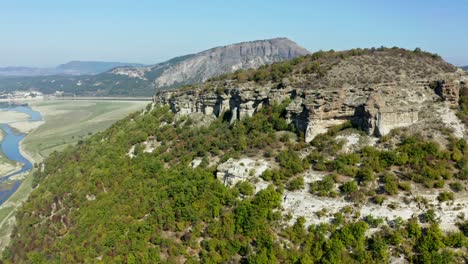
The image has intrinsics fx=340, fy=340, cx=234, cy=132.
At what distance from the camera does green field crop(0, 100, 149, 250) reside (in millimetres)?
60975

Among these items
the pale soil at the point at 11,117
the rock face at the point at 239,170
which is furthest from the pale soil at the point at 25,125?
the rock face at the point at 239,170

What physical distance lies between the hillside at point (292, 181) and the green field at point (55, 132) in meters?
16.4

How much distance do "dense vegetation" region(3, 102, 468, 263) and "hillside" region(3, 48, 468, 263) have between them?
0.37ft

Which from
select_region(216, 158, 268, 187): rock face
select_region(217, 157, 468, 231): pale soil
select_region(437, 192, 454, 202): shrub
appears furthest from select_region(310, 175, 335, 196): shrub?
select_region(437, 192, 454, 202): shrub

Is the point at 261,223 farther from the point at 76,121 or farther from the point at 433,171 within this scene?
the point at 76,121

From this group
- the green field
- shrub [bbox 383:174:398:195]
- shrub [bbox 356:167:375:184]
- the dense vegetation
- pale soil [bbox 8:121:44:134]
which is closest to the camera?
the dense vegetation

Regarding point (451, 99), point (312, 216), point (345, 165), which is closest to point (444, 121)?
point (451, 99)

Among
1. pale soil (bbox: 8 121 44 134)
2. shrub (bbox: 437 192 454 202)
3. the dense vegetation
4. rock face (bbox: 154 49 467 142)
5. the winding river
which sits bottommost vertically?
the winding river

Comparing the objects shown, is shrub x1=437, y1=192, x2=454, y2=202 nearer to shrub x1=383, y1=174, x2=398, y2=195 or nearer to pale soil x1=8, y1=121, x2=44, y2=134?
shrub x1=383, y1=174, x2=398, y2=195

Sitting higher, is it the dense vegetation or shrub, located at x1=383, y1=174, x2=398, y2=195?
shrub, located at x1=383, y1=174, x2=398, y2=195

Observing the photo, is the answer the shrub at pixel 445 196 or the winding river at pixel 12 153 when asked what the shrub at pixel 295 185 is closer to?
the shrub at pixel 445 196

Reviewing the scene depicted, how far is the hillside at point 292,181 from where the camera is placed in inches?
910

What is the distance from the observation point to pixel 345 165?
91.4ft

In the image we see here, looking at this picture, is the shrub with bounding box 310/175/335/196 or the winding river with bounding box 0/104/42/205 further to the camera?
the winding river with bounding box 0/104/42/205
